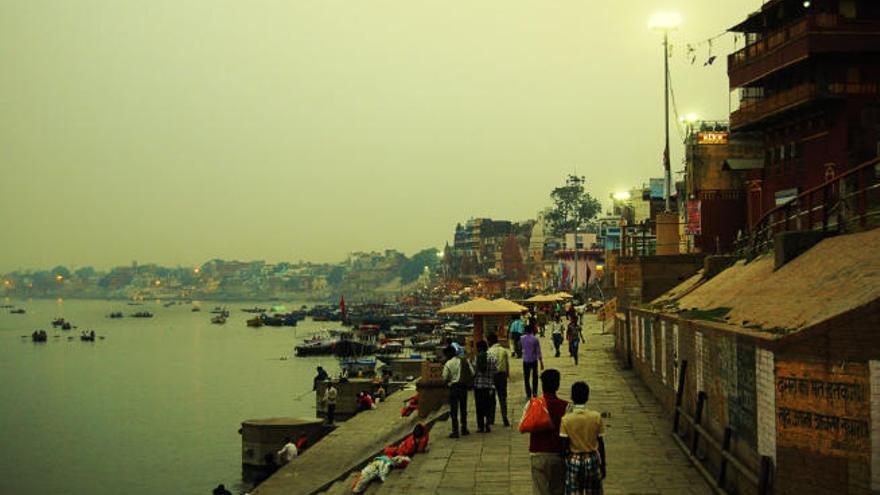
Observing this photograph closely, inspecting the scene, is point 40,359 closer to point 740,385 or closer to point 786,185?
point 786,185

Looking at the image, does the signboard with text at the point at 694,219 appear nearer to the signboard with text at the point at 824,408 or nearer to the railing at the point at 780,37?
the railing at the point at 780,37

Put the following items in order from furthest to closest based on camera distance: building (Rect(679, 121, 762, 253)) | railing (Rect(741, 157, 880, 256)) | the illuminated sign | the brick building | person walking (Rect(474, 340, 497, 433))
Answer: the illuminated sign
building (Rect(679, 121, 762, 253))
person walking (Rect(474, 340, 497, 433))
railing (Rect(741, 157, 880, 256))
the brick building

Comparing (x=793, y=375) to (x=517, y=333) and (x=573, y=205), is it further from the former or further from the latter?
(x=573, y=205)

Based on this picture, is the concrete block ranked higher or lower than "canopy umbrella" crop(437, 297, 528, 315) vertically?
higher

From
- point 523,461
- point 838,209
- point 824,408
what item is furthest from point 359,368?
point 824,408

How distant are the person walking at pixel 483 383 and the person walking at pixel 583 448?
6.96m

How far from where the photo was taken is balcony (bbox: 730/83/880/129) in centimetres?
3256

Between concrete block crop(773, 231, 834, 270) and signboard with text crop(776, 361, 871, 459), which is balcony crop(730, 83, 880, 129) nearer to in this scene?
concrete block crop(773, 231, 834, 270)

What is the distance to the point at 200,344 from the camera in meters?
148

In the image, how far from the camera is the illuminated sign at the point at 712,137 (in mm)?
43094

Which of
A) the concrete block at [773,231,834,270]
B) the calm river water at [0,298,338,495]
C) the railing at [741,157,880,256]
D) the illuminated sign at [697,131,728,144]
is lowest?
the calm river water at [0,298,338,495]

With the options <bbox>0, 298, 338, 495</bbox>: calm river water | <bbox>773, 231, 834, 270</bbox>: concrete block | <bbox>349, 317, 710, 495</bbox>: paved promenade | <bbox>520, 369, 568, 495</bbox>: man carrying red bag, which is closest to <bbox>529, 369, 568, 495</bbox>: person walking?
<bbox>520, 369, 568, 495</bbox>: man carrying red bag

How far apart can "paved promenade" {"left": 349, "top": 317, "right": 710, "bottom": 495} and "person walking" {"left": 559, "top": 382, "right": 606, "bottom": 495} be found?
3.44 m

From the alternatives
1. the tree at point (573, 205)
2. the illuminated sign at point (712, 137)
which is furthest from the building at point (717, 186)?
the tree at point (573, 205)
